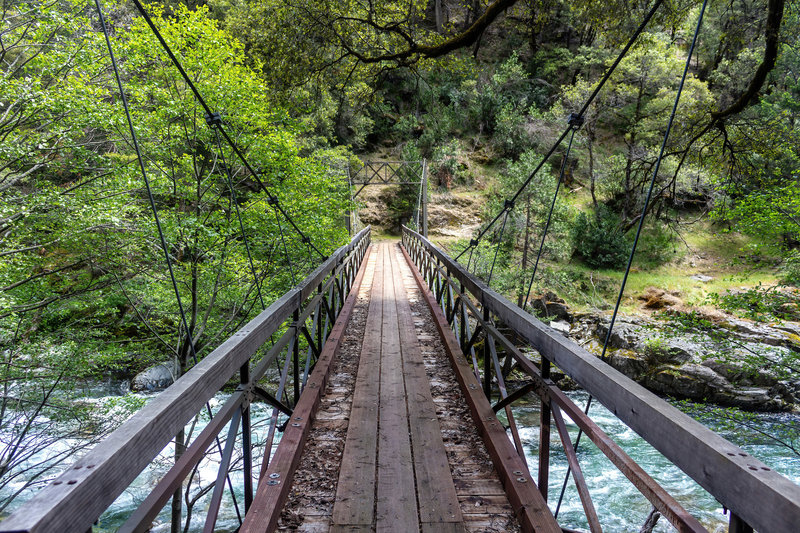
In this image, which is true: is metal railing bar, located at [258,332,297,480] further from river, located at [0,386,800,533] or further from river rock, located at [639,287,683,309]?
river rock, located at [639,287,683,309]

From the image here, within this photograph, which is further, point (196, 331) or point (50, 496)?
point (196, 331)

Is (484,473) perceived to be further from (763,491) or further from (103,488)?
(103,488)

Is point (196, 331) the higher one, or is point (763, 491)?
→ point (763, 491)

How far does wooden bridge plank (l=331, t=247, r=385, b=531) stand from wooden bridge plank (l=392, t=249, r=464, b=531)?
9.9 inches

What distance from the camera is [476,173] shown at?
28422 millimetres

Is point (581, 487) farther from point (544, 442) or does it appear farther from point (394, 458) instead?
point (394, 458)

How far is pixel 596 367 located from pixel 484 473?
1.09 metres

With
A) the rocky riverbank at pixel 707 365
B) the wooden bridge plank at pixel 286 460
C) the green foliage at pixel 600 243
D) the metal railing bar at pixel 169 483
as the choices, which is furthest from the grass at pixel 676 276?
the metal railing bar at pixel 169 483

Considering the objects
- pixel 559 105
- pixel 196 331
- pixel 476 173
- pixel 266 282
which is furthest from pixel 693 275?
pixel 196 331

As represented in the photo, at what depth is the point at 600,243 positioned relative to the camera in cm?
2027

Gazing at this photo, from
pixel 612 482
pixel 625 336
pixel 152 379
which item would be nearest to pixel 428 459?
pixel 612 482

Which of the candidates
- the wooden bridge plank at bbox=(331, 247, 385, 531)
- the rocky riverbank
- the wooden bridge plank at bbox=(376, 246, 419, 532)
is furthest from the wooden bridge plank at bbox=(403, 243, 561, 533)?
the rocky riverbank

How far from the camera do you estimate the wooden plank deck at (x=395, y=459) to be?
1.94m

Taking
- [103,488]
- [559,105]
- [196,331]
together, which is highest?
[559,105]
